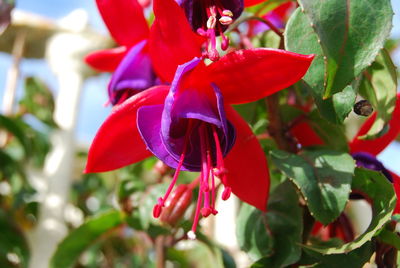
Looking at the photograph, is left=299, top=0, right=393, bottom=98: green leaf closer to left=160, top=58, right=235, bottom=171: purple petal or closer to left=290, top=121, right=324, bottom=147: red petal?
left=160, top=58, right=235, bottom=171: purple petal

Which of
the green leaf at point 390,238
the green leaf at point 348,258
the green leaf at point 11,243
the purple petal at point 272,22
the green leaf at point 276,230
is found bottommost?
the green leaf at point 11,243

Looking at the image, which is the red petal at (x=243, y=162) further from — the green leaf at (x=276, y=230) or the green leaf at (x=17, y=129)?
the green leaf at (x=17, y=129)

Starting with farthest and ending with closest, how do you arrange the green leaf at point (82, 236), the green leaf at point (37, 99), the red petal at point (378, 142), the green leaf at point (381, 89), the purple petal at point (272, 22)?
the green leaf at point (37, 99), the green leaf at point (82, 236), the purple petal at point (272, 22), the red petal at point (378, 142), the green leaf at point (381, 89)

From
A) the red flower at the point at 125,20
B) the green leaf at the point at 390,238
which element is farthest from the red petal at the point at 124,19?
the green leaf at the point at 390,238

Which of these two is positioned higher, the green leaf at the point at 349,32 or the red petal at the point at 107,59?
the green leaf at the point at 349,32

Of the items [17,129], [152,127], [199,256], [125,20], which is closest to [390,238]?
[152,127]

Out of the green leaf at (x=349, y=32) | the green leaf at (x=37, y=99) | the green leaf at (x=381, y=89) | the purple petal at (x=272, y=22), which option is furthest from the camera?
the green leaf at (x=37, y=99)
